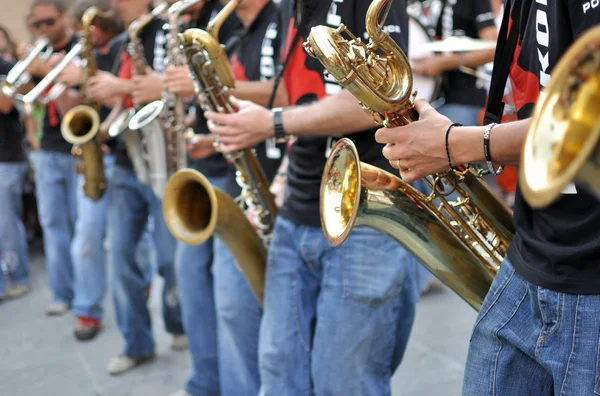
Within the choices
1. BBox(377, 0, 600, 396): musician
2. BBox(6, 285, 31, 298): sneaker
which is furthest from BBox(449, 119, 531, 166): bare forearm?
BBox(6, 285, 31, 298): sneaker

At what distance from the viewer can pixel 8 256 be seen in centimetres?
571

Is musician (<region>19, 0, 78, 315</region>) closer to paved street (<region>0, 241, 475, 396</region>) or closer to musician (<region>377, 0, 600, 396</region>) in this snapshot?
paved street (<region>0, 241, 475, 396</region>)

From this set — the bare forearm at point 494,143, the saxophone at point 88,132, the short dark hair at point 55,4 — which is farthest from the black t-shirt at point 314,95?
the short dark hair at point 55,4

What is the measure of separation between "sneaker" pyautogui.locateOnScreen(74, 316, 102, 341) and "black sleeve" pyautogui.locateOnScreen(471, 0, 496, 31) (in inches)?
122

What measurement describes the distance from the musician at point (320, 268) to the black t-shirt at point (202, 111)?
0.89m

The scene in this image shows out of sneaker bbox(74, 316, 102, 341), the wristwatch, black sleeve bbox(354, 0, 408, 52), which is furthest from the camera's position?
sneaker bbox(74, 316, 102, 341)

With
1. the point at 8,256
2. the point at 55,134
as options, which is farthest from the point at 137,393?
the point at 8,256

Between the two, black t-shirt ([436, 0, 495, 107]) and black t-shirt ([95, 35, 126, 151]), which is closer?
black t-shirt ([436, 0, 495, 107])

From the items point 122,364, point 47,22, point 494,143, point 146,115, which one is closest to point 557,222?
point 494,143

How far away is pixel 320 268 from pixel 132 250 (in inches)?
80.3

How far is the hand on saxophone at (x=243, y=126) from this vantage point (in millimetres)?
2408

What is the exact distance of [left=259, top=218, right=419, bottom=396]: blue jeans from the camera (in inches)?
85.1

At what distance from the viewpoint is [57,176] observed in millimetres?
5008

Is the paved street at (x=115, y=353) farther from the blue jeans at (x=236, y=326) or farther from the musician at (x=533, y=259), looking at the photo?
the musician at (x=533, y=259)
